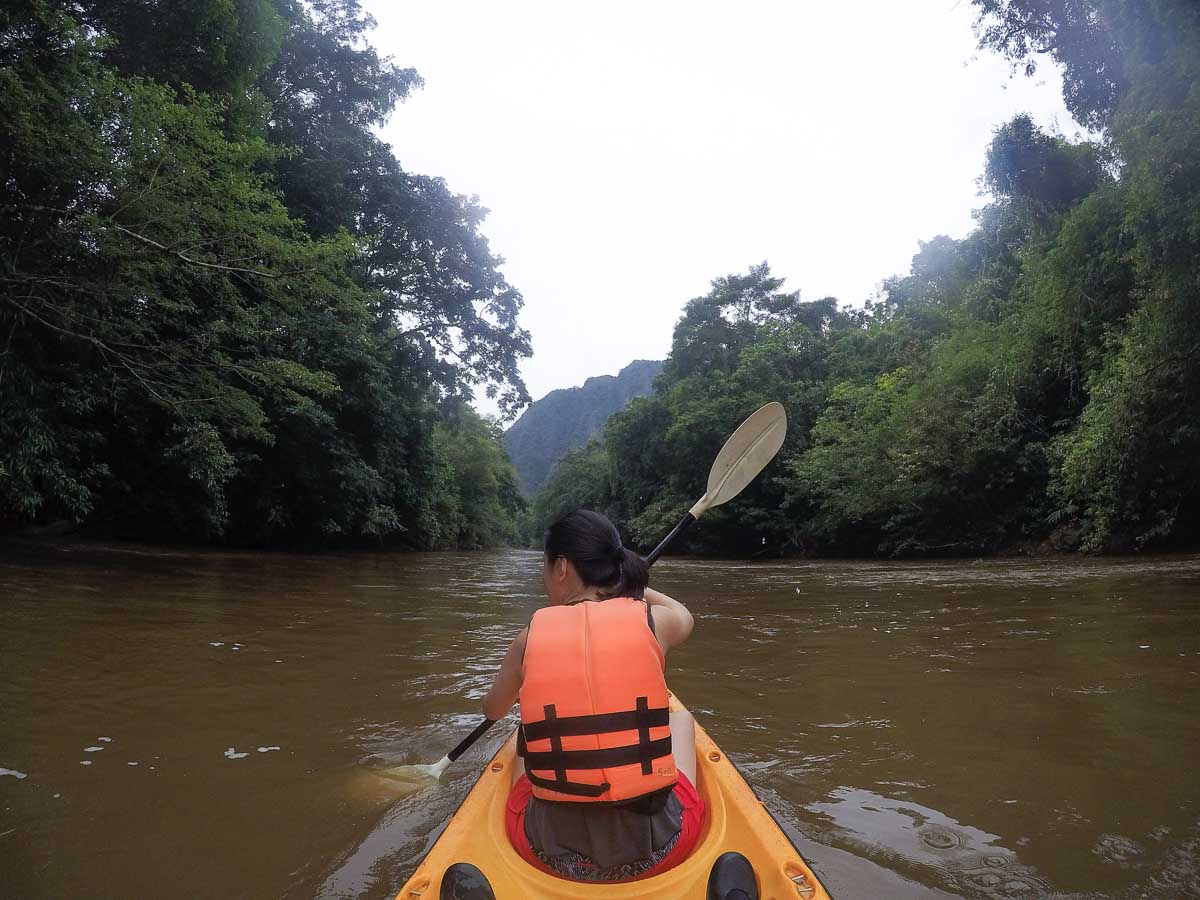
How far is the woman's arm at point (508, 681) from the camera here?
1.66 metres

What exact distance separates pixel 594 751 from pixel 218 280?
30.0 ft

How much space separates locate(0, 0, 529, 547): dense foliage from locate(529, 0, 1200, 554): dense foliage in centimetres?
860

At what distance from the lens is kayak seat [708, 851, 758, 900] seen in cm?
133

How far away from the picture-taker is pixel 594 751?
4.88ft

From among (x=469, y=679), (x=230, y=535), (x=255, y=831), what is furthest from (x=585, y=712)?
(x=230, y=535)

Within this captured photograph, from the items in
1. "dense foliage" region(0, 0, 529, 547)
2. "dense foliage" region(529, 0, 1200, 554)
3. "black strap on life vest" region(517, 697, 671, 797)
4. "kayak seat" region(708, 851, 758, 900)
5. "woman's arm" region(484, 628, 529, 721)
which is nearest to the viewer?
"kayak seat" region(708, 851, 758, 900)

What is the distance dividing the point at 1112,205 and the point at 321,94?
14476 mm

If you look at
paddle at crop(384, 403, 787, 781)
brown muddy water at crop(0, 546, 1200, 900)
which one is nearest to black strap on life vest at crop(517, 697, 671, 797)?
brown muddy water at crop(0, 546, 1200, 900)

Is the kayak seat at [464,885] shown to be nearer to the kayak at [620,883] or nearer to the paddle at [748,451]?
the kayak at [620,883]

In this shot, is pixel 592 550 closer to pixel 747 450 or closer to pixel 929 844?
pixel 929 844

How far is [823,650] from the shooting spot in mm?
4734

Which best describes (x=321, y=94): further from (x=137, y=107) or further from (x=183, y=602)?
(x=183, y=602)

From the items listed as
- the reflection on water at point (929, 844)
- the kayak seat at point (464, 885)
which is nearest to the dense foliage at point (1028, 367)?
the reflection on water at point (929, 844)

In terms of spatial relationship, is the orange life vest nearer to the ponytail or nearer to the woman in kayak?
the woman in kayak
